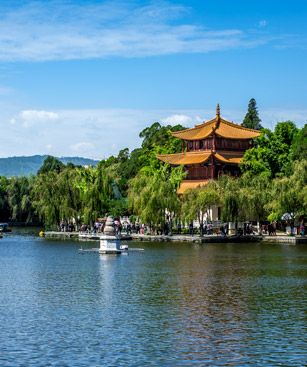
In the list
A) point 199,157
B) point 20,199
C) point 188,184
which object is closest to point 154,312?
point 188,184

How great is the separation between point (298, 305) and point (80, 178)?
45459 mm

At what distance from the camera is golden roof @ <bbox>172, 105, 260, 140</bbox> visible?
266ft

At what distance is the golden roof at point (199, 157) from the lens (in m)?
77.7

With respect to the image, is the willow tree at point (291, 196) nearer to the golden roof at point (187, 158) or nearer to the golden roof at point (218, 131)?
the golden roof at point (187, 158)

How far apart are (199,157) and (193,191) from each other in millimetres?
16169

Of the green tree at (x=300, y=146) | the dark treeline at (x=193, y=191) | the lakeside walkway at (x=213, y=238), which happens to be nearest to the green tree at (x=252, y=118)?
the dark treeline at (x=193, y=191)

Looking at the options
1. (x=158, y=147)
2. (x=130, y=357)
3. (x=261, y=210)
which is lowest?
(x=130, y=357)

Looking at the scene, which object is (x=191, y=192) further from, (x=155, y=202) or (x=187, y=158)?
(x=187, y=158)

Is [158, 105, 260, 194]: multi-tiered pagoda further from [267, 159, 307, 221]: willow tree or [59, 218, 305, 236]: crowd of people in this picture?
[267, 159, 307, 221]: willow tree

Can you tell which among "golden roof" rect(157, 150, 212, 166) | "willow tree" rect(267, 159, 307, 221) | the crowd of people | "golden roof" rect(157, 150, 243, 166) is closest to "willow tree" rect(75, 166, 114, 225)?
the crowd of people

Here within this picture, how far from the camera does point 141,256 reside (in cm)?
4497

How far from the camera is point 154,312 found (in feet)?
80.8

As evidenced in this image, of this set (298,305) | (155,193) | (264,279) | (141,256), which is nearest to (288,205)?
(155,193)

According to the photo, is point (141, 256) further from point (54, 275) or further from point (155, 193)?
point (155, 193)
